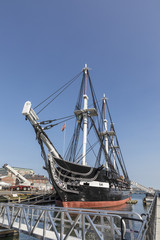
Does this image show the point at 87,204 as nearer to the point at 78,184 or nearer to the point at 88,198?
the point at 88,198

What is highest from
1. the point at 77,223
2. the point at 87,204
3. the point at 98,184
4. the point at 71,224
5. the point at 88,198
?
the point at 98,184

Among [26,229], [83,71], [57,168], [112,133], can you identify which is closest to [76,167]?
[57,168]

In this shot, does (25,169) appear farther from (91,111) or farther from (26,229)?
(26,229)

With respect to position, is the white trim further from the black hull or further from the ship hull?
the ship hull

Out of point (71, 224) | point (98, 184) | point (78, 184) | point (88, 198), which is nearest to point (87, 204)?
point (88, 198)

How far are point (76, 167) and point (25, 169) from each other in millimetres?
131677

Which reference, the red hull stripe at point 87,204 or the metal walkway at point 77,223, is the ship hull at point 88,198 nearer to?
the red hull stripe at point 87,204

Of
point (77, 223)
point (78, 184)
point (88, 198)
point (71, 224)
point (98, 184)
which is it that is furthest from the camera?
point (98, 184)

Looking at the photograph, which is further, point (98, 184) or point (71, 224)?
point (98, 184)

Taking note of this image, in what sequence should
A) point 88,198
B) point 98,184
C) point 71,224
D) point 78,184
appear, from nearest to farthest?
point 71,224 → point 78,184 → point 88,198 → point 98,184

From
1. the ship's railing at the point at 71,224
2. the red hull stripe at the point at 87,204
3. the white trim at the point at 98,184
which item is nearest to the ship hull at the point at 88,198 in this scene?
the red hull stripe at the point at 87,204

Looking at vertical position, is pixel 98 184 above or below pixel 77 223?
above

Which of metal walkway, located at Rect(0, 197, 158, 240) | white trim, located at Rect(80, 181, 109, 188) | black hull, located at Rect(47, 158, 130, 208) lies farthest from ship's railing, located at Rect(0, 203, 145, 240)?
white trim, located at Rect(80, 181, 109, 188)

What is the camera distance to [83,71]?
107ft
